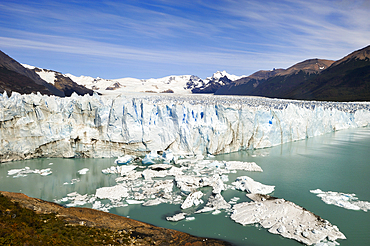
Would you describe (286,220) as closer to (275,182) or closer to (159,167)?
(275,182)

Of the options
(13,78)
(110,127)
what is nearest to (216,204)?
(110,127)

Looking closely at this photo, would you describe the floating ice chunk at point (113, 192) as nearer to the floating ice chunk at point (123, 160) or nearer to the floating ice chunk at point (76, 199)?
the floating ice chunk at point (76, 199)

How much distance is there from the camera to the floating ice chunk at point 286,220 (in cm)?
589

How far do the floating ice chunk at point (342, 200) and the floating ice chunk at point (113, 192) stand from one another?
21.3ft

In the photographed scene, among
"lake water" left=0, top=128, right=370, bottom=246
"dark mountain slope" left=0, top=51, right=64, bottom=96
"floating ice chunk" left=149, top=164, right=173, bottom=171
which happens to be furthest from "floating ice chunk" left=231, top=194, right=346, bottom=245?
"dark mountain slope" left=0, top=51, right=64, bottom=96

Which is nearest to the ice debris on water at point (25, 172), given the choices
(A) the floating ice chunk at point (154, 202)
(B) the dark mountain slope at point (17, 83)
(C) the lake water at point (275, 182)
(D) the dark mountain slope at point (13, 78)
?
(C) the lake water at point (275, 182)

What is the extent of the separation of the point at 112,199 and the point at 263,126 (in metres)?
10.2

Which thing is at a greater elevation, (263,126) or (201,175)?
(263,126)

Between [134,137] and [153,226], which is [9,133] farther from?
[153,226]

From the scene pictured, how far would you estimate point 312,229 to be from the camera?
6.08m

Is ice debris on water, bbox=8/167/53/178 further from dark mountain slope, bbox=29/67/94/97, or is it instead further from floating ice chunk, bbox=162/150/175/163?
dark mountain slope, bbox=29/67/94/97

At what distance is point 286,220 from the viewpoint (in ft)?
21.4

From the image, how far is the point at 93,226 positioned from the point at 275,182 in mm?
6673

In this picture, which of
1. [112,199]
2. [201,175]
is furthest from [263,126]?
[112,199]
